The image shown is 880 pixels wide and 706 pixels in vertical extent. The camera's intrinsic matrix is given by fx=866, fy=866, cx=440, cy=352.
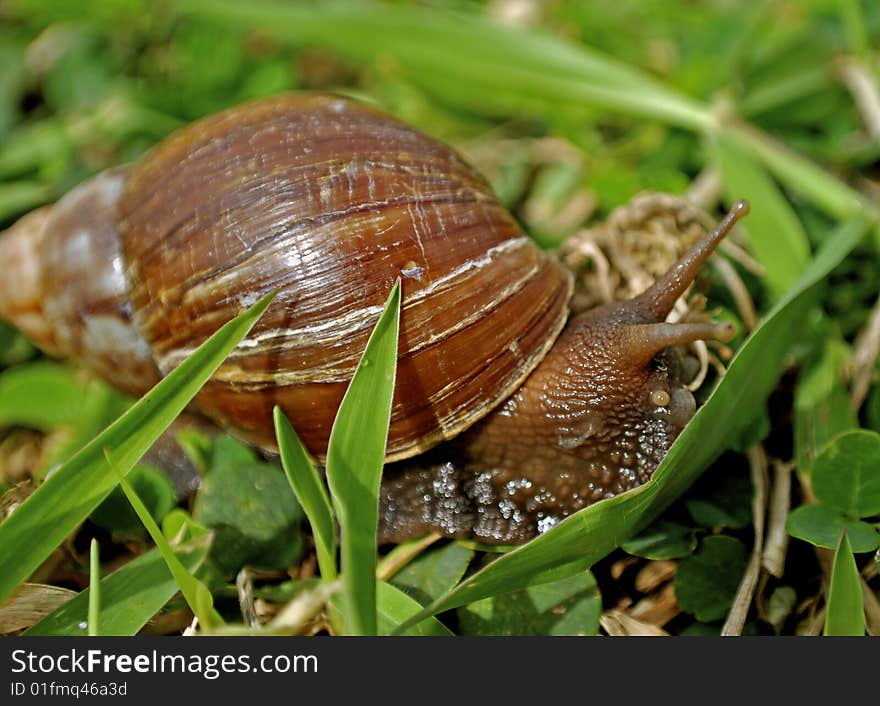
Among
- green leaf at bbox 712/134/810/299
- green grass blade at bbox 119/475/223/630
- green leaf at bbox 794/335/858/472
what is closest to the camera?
green grass blade at bbox 119/475/223/630

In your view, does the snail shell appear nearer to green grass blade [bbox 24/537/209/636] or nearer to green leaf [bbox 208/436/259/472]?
green leaf [bbox 208/436/259/472]

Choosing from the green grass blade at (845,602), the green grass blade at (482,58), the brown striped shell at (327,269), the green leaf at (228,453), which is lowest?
the green grass blade at (845,602)

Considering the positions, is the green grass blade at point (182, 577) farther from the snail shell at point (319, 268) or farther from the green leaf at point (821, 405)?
the green leaf at point (821, 405)

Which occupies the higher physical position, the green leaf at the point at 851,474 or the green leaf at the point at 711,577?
the green leaf at the point at 851,474

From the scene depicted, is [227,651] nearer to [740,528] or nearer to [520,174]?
[740,528]

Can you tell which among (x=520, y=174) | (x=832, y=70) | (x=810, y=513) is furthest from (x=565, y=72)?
(x=810, y=513)

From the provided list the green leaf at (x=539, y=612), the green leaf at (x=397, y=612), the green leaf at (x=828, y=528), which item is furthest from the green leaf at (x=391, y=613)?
the green leaf at (x=828, y=528)

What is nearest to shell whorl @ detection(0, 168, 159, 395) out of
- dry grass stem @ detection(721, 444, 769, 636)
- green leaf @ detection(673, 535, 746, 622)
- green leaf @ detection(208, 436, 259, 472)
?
green leaf @ detection(208, 436, 259, 472)
